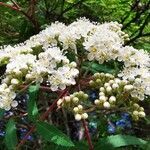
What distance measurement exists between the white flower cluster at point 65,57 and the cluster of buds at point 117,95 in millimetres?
32

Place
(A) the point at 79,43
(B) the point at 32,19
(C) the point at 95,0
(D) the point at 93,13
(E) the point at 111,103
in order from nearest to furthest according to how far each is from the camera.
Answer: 1. (E) the point at 111,103
2. (A) the point at 79,43
3. (B) the point at 32,19
4. (C) the point at 95,0
5. (D) the point at 93,13

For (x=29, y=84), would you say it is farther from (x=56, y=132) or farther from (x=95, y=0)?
(x=95, y=0)

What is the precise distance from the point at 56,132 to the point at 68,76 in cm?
23

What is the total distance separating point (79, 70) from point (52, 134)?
0.97 feet

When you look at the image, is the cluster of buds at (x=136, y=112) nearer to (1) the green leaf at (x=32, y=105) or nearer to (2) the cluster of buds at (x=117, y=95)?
(2) the cluster of buds at (x=117, y=95)

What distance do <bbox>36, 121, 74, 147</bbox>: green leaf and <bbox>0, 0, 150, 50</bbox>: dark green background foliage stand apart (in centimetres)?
114

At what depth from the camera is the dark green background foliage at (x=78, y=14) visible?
3379 mm

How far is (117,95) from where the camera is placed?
2.16 metres

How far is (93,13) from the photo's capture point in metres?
3.58

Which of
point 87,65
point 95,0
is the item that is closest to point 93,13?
point 95,0

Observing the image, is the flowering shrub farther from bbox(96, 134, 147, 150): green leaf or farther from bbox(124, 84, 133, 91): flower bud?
bbox(96, 134, 147, 150): green leaf

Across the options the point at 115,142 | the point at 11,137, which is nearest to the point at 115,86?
the point at 115,142

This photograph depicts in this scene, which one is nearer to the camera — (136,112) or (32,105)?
(136,112)

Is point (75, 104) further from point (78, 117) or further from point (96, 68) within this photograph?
point (96, 68)
